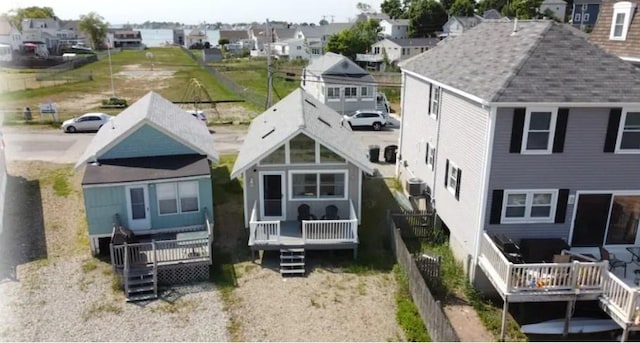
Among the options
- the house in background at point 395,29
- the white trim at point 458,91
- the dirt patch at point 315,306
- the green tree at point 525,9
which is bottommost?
the dirt patch at point 315,306

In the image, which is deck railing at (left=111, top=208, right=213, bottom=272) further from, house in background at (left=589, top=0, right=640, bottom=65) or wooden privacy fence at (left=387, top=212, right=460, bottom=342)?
house in background at (left=589, top=0, right=640, bottom=65)

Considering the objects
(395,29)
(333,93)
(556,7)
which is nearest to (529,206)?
(333,93)

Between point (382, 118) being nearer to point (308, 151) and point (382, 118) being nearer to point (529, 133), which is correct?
point (308, 151)

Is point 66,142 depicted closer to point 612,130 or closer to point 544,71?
point 544,71

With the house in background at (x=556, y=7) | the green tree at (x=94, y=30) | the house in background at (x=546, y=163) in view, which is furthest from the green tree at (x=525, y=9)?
the green tree at (x=94, y=30)

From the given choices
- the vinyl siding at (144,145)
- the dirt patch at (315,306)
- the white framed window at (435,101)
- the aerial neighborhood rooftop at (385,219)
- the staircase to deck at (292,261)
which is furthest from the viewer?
the vinyl siding at (144,145)

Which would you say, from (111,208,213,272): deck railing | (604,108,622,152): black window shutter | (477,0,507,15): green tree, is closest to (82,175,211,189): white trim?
(111,208,213,272): deck railing

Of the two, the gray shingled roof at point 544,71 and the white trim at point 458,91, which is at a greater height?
the gray shingled roof at point 544,71

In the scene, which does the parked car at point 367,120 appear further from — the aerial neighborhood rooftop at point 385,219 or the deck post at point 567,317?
the deck post at point 567,317
